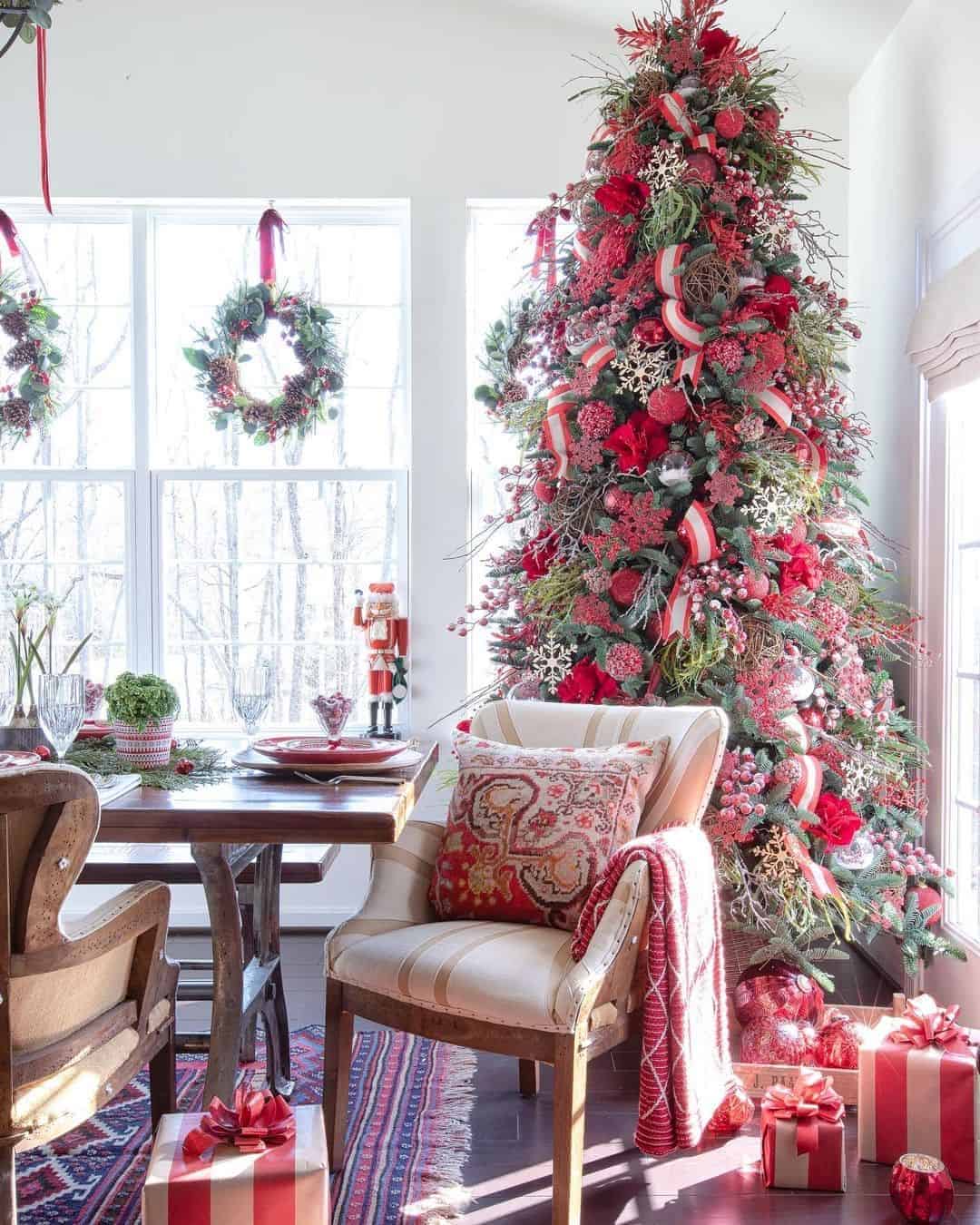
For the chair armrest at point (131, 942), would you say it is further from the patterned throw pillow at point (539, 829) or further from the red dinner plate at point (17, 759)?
the patterned throw pillow at point (539, 829)

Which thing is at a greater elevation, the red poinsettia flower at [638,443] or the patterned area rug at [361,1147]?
the red poinsettia flower at [638,443]

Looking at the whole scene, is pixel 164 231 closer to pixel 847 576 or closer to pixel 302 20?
pixel 302 20

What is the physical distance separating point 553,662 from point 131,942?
4.85 ft

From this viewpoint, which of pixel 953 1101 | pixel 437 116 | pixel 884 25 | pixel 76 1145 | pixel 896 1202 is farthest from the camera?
pixel 437 116

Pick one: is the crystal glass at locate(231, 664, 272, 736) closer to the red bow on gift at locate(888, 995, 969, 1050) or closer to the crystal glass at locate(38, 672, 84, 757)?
the crystal glass at locate(38, 672, 84, 757)

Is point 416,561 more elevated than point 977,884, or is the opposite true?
point 416,561

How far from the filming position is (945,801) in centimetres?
309

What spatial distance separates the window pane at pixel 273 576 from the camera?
418 centimetres

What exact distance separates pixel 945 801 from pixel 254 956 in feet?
6.07

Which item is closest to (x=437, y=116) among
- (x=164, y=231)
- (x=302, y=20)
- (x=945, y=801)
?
(x=302, y=20)

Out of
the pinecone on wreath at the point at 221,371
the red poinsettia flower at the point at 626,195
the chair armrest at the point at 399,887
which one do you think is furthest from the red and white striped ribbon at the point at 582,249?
the chair armrest at the point at 399,887

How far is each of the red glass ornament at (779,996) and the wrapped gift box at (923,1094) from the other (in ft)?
1.34

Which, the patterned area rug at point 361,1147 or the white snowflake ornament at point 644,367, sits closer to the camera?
the patterned area rug at point 361,1147

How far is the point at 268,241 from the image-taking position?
157 inches
